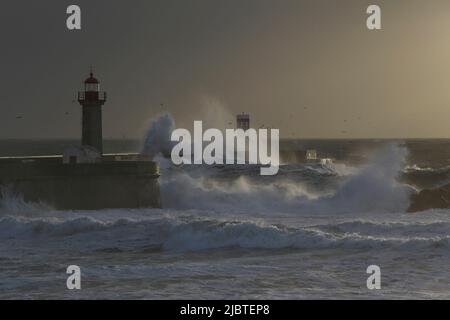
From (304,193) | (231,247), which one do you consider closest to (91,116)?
(304,193)

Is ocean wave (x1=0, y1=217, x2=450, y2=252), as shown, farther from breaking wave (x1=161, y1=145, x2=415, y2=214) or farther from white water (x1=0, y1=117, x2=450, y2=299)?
→ breaking wave (x1=161, y1=145, x2=415, y2=214)

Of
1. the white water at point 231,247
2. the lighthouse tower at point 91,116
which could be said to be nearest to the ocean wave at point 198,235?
the white water at point 231,247

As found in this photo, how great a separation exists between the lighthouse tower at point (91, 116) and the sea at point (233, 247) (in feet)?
7.16

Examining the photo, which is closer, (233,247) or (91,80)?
(233,247)

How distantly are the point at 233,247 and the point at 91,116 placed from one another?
940cm

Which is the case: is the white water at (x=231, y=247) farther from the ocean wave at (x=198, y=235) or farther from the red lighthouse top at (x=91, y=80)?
the red lighthouse top at (x=91, y=80)

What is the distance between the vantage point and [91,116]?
22.1m

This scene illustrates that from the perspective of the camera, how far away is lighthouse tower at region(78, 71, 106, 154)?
2195 cm

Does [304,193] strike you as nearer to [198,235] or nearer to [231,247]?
[198,235]

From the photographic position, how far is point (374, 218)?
729 inches

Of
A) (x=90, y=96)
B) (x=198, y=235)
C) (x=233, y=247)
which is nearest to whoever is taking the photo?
(x=233, y=247)
